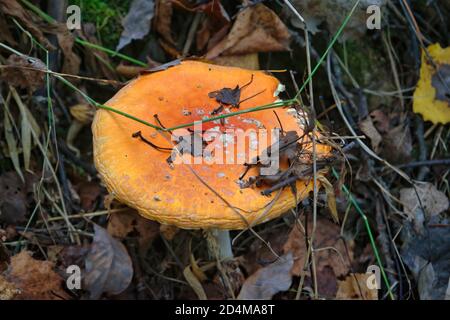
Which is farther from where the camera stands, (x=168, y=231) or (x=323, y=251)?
(x=323, y=251)

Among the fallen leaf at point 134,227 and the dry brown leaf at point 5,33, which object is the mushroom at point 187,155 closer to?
the fallen leaf at point 134,227

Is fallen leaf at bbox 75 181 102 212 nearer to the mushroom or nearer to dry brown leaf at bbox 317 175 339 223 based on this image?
the mushroom

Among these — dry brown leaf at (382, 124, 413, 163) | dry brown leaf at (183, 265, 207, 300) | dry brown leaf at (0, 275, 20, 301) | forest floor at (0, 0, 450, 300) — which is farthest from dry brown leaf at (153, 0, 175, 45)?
dry brown leaf at (0, 275, 20, 301)

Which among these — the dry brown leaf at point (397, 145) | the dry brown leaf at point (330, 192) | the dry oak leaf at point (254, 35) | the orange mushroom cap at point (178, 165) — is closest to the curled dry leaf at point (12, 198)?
the orange mushroom cap at point (178, 165)

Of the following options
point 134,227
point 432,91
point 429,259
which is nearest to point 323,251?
point 429,259

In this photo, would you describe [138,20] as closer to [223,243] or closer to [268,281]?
[223,243]
